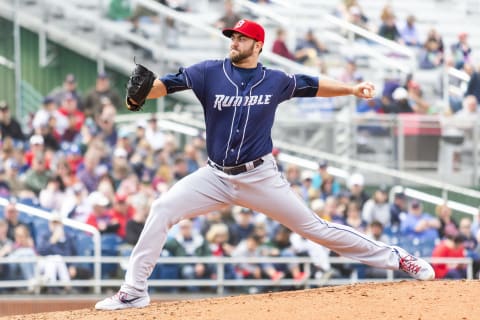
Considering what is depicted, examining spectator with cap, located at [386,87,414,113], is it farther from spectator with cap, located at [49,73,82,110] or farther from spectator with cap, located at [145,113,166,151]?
spectator with cap, located at [49,73,82,110]

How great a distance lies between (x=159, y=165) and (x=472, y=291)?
7072mm

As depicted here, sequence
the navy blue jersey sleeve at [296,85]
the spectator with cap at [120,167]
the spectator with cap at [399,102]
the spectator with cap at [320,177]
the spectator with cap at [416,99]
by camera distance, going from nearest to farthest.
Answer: the navy blue jersey sleeve at [296,85] → the spectator with cap at [120,167] → the spectator with cap at [320,177] → the spectator with cap at [399,102] → the spectator with cap at [416,99]

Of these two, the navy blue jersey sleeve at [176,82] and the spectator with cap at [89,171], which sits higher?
the navy blue jersey sleeve at [176,82]

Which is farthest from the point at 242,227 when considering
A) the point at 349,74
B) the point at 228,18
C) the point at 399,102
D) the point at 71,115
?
the point at 228,18

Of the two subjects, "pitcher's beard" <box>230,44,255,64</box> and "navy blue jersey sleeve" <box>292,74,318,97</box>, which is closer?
"pitcher's beard" <box>230,44,255,64</box>

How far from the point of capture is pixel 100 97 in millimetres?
15273

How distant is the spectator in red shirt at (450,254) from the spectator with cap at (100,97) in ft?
15.6

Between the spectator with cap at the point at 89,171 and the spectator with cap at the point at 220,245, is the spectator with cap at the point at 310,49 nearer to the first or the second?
the spectator with cap at the point at 89,171

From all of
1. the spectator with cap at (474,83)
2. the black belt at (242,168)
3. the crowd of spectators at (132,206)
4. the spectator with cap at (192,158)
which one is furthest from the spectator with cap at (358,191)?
the black belt at (242,168)

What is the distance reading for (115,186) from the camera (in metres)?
13.8

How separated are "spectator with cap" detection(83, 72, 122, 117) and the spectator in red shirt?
4.77m

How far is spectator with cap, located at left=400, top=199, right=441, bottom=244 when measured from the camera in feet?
44.5

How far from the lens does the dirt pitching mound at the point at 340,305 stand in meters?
7.14

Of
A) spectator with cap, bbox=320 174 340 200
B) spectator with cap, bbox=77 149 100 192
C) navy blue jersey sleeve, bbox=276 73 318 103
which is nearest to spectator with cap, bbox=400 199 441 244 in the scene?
spectator with cap, bbox=320 174 340 200
